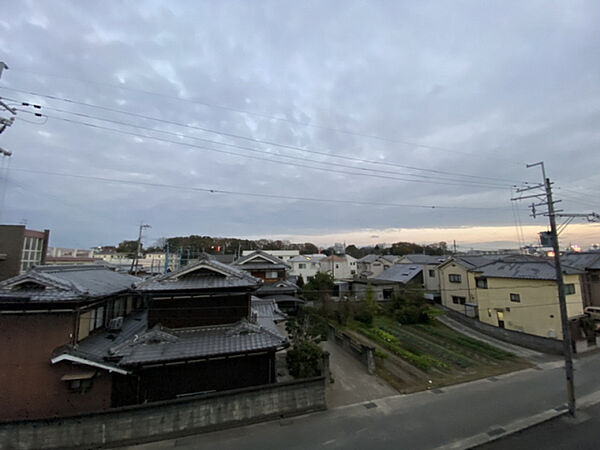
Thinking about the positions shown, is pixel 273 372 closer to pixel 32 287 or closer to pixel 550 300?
pixel 32 287

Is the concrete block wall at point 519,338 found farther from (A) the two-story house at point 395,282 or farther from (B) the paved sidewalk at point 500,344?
(A) the two-story house at point 395,282

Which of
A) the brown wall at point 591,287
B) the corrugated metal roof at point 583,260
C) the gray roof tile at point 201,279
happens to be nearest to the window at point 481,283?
the corrugated metal roof at point 583,260

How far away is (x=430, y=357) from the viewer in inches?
656

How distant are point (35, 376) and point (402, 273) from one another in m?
38.1

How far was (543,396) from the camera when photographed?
11.9m

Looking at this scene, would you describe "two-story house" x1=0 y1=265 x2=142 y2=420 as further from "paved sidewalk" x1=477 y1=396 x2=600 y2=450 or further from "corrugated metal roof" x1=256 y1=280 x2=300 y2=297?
"corrugated metal roof" x1=256 y1=280 x2=300 y2=297

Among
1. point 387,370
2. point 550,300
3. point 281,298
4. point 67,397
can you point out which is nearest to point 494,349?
point 550,300

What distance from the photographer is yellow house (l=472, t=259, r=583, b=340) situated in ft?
62.3

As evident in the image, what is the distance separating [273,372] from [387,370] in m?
7.50

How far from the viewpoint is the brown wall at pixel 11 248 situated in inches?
965

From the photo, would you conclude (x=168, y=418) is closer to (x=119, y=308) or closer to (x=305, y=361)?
(x=305, y=361)

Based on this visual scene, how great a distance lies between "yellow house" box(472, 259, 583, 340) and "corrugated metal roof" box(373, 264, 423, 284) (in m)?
11.9

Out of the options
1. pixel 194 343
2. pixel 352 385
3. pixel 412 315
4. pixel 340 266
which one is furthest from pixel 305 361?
pixel 340 266

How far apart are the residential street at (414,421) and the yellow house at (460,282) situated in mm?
13519
